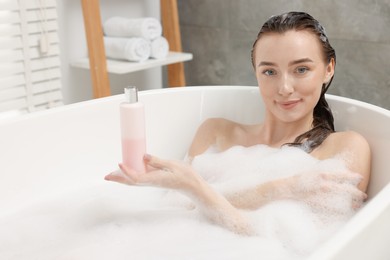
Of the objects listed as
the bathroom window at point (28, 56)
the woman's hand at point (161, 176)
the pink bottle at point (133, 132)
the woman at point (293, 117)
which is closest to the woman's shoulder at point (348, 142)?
the woman at point (293, 117)

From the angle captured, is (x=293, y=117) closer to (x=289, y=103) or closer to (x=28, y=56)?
(x=289, y=103)

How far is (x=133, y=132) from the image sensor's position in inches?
45.6

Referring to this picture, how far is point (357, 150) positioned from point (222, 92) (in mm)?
673

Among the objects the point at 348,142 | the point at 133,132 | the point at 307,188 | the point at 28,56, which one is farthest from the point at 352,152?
the point at 28,56

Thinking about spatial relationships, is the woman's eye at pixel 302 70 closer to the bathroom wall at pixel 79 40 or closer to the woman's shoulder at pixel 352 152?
the woman's shoulder at pixel 352 152

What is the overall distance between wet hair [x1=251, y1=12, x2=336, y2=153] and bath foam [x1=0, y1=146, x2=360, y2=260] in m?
0.05

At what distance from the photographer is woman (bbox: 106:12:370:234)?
1347 mm

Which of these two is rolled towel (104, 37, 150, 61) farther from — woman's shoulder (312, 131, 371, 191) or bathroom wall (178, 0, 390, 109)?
woman's shoulder (312, 131, 371, 191)

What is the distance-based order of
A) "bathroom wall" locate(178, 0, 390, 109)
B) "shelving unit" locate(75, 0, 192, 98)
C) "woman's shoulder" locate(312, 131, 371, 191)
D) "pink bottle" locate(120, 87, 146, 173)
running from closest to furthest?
"pink bottle" locate(120, 87, 146, 173), "woman's shoulder" locate(312, 131, 371, 191), "bathroom wall" locate(178, 0, 390, 109), "shelving unit" locate(75, 0, 192, 98)

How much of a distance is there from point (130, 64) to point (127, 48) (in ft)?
0.25

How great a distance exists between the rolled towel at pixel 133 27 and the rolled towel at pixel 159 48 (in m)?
0.03

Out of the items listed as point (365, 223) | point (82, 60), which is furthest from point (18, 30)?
point (365, 223)

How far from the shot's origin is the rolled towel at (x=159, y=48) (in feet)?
8.29

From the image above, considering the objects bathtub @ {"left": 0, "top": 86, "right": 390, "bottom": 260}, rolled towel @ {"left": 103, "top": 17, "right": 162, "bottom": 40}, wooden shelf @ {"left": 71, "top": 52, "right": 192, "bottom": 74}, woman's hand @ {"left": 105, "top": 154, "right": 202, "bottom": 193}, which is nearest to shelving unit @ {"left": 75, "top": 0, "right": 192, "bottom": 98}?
wooden shelf @ {"left": 71, "top": 52, "right": 192, "bottom": 74}
